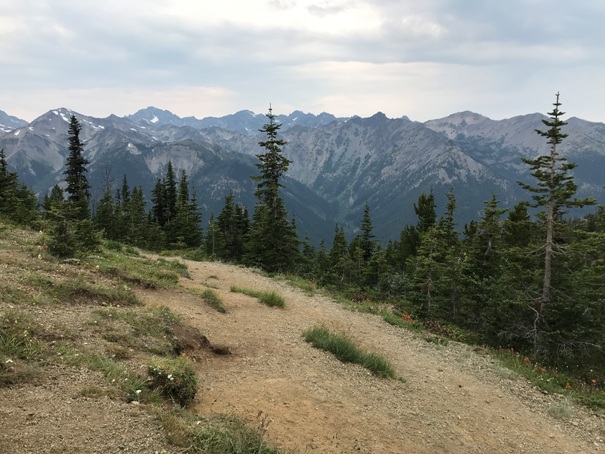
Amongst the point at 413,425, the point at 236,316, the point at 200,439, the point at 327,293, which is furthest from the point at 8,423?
the point at 327,293

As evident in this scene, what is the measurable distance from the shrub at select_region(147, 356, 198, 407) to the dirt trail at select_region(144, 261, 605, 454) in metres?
0.36

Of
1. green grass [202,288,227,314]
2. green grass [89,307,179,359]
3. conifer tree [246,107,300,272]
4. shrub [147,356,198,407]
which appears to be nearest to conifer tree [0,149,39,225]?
green grass [202,288,227,314]

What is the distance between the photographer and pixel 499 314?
23.8m

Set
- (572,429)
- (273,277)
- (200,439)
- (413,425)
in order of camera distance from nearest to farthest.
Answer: (200,439)
(413,425)
(572,429)
(273,277)

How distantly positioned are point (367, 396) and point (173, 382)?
5.20 meters

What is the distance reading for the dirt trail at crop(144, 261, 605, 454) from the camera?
26.6 ft

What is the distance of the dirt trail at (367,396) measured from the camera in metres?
8.10

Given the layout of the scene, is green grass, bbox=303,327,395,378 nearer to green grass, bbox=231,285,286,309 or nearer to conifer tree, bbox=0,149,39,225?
green grass, bbox=231,285,286,309

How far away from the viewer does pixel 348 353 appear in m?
12.7

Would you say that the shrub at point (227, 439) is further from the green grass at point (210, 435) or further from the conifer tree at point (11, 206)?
the conifer tree at point (11, 206)

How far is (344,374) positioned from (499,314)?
16329 millimetres

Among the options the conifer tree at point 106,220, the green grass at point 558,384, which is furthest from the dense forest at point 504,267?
the conifer tree at point 106,220

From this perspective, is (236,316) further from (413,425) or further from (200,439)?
(200,439)

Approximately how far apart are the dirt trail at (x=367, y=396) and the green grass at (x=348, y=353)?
0.36 metres
